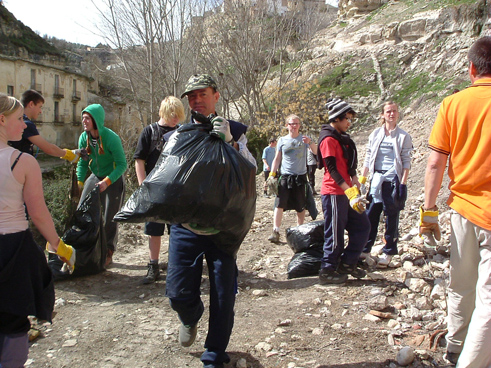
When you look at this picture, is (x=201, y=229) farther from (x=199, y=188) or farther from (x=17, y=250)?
(x=17, y=250)

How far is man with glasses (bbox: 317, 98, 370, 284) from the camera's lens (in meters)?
3.88

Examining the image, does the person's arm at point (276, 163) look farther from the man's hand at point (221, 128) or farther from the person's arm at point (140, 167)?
the man's hand at point (221, 128)

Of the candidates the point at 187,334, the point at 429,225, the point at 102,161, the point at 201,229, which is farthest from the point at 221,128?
the point at 102,161

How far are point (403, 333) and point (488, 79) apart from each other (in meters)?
1.82

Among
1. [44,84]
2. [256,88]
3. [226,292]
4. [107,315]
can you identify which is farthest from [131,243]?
[44,84]

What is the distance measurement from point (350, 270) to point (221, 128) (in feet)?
7.52

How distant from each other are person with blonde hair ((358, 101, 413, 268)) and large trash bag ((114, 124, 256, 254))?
2515mm

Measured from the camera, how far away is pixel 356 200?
360 centimetres

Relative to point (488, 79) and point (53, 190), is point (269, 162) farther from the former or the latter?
point (488, 79)

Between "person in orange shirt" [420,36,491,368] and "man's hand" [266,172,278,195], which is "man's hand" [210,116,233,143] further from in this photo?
"man's hand" [266,172,278,195]

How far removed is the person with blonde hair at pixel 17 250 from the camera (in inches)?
86.5

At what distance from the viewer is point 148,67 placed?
46.3ft

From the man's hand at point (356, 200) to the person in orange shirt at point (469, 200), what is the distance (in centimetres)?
95

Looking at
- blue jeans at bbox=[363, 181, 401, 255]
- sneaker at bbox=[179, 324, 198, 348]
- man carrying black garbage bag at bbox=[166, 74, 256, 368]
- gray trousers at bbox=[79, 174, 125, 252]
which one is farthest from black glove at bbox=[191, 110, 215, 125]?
blue jeans at bbox=[363, 181, 401, 255]
